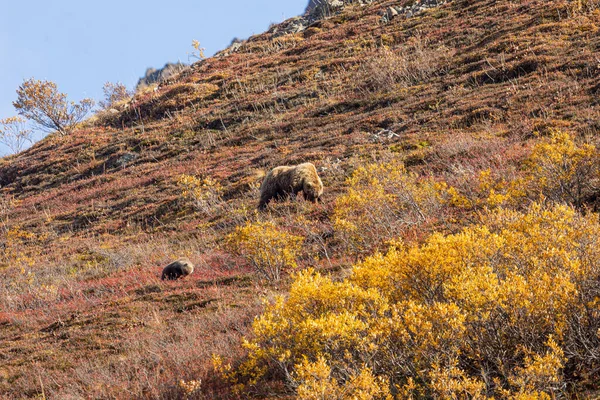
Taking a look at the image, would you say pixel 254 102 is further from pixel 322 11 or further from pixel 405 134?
pixel 322 11

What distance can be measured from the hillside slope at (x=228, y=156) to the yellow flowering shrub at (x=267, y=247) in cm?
52

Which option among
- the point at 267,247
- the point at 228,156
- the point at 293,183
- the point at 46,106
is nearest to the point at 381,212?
the point at 267,247

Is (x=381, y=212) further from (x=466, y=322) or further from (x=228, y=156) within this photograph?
(x=228, y=156)

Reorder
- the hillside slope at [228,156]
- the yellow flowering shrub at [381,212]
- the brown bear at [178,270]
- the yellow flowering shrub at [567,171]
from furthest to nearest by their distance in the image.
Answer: the brown bear at [178,270]
the yellow flowering shrub at [381,212]
the hillside slope at [228,156]
the yellow flowering shrub at [567,171]

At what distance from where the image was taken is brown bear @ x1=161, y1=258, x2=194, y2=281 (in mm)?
10617

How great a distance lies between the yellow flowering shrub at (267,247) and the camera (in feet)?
28.8

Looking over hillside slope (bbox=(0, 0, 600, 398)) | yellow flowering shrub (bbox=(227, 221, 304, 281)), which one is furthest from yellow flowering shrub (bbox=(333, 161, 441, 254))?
yellow flowering shrub (bbox=(227, 221, 304, 281))

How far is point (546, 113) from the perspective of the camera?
14.7m

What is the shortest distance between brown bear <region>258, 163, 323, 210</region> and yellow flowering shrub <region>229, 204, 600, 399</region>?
9042 mm

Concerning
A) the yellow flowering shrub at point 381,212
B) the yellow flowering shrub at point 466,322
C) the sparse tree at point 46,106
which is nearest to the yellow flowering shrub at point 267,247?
the yellow flowering shrub at point 381,212

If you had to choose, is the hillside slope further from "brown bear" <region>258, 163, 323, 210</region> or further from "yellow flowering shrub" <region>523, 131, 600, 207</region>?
"yellow flowering shrub" <region>523, 131, 600, 207</region>

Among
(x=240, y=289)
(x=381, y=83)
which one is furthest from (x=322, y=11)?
(x=240, y=289)

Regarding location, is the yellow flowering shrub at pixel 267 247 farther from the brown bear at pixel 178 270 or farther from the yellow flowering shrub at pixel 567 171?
the yellow flowering shrub at pixel 567 171

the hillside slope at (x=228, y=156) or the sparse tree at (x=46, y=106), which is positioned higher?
the sparse tree at (x=46, y=106)
